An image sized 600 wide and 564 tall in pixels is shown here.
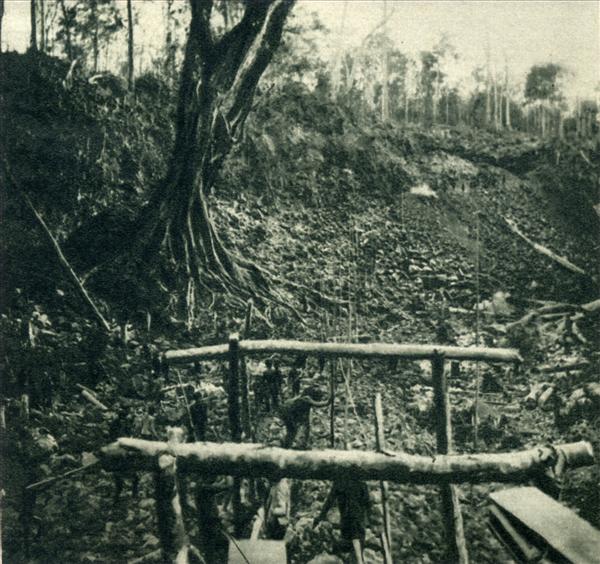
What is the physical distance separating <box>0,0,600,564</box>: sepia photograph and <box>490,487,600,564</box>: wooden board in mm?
18

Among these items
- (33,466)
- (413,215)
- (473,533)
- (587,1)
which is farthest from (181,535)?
(413,215)

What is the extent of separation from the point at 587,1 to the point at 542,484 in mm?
4085

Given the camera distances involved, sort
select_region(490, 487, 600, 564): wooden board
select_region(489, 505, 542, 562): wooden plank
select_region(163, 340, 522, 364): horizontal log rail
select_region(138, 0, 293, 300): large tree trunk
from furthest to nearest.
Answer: select_region(138, 0, 293, 300): large tree trunk, select_region(163, 340, 522, 364): horizontal log rail, select_region(489, 505, 542, 562): wooden plank, select_region(490, 487, 600, 564): wooden board

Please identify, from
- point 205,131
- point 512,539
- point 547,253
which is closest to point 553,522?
point 512,539

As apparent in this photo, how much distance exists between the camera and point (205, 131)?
7086mm

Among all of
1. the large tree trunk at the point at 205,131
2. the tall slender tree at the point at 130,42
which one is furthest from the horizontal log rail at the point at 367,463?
the tall slender tree at the point at 130,42

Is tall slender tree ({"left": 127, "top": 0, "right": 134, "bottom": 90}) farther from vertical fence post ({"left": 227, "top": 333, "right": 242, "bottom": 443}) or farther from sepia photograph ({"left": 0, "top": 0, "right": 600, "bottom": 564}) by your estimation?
vertical fence post ({"left": 227, "top": 333, "right": 242, "bottom": 443})

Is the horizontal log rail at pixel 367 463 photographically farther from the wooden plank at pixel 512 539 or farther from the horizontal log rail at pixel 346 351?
the horizontal log rail at pixel 346 351

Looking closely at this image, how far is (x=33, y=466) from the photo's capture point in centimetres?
459

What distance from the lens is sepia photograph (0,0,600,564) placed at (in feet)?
13.3

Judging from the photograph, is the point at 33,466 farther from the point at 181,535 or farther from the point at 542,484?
the point at 542,484

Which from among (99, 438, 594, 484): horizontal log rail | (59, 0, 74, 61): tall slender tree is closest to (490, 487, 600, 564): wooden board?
(99, 438, 594, 484): horizontal log rail

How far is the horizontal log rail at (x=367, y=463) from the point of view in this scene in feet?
10.7

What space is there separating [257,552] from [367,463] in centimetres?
84
